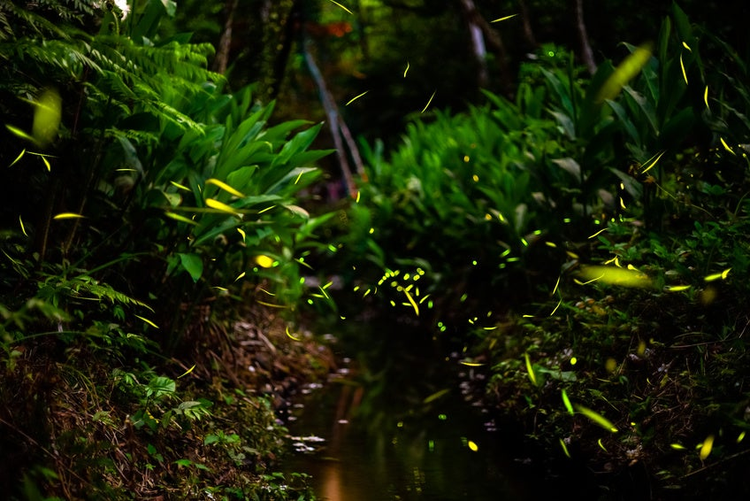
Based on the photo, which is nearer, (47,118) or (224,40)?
(47,118)

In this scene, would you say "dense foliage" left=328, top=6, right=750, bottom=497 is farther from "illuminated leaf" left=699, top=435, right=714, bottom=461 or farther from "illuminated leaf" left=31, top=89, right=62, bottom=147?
"illuminated leaf" left=31, top=89, right=62, bottom=147

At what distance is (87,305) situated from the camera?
287cm

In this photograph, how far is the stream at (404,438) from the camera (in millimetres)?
2773

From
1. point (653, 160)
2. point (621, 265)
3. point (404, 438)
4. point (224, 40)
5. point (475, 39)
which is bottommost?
point (404, 438)

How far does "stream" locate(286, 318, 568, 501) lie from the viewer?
2.77m

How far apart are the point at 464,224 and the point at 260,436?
260 centimetres

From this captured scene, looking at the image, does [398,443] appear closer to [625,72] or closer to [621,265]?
[621,265]

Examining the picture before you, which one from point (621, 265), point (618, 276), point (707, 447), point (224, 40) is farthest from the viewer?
point (224, 40)

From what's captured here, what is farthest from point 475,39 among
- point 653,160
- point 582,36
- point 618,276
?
point 618,276

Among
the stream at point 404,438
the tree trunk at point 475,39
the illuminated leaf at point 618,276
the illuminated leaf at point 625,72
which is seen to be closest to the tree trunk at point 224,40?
the stream at point 404,438

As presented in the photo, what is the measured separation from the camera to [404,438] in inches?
131

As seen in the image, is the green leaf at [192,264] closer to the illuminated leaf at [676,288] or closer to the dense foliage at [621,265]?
the dense foliage at [621,265]

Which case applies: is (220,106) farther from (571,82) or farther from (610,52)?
(610,52)

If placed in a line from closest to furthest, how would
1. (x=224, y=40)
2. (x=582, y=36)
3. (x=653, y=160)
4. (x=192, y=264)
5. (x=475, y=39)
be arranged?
1. (x=192, y=264)
2. (x=653, y=160)
3. (x=224, y=40)
4. (x=582, y=36)
5. (x=475, y=39)
